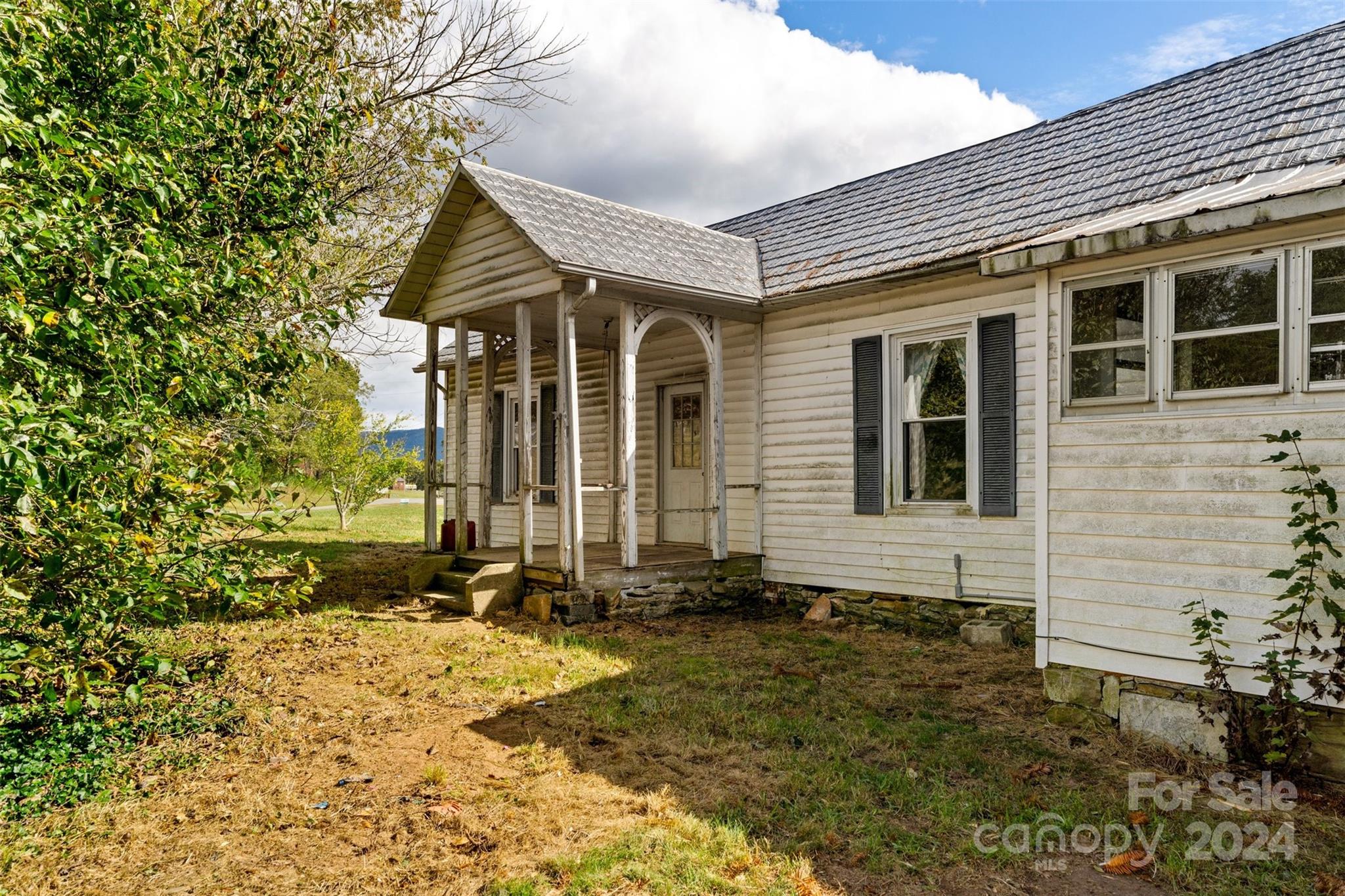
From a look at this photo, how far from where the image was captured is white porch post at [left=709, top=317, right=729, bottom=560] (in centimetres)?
967

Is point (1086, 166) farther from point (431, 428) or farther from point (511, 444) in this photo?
point (511, 444)

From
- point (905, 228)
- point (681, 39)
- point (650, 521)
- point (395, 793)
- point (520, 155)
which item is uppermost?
point (681, 39)

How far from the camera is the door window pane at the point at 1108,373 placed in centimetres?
524

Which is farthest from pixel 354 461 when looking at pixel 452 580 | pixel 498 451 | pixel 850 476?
pixel 850 476

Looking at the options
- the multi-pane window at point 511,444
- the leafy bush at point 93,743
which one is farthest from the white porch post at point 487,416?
the leafy bush at point 93,743

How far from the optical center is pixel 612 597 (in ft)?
28.8

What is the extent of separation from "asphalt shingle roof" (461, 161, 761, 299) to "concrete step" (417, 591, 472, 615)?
13.4ft

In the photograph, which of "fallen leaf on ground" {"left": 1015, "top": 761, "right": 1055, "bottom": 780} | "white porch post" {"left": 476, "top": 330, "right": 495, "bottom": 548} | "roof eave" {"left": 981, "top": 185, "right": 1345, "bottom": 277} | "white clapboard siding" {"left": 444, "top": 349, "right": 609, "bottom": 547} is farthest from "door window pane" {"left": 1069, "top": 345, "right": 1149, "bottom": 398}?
"white clapboard siding" {"left": 444, "top": 349, "right": 609, "bottom": 547}

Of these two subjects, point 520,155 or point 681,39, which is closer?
point 681,39

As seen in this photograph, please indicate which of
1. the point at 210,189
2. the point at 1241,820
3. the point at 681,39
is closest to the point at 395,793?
the point at 210,189

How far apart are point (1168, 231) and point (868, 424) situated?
4.26 m

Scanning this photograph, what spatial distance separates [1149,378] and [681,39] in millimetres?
7328

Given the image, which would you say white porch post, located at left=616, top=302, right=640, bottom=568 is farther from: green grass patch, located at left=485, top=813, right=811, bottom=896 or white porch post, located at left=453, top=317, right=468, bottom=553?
green grass patch, located at left=485, top=813, right=811, bottom=896

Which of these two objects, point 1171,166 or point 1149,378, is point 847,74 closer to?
point 1171,166
